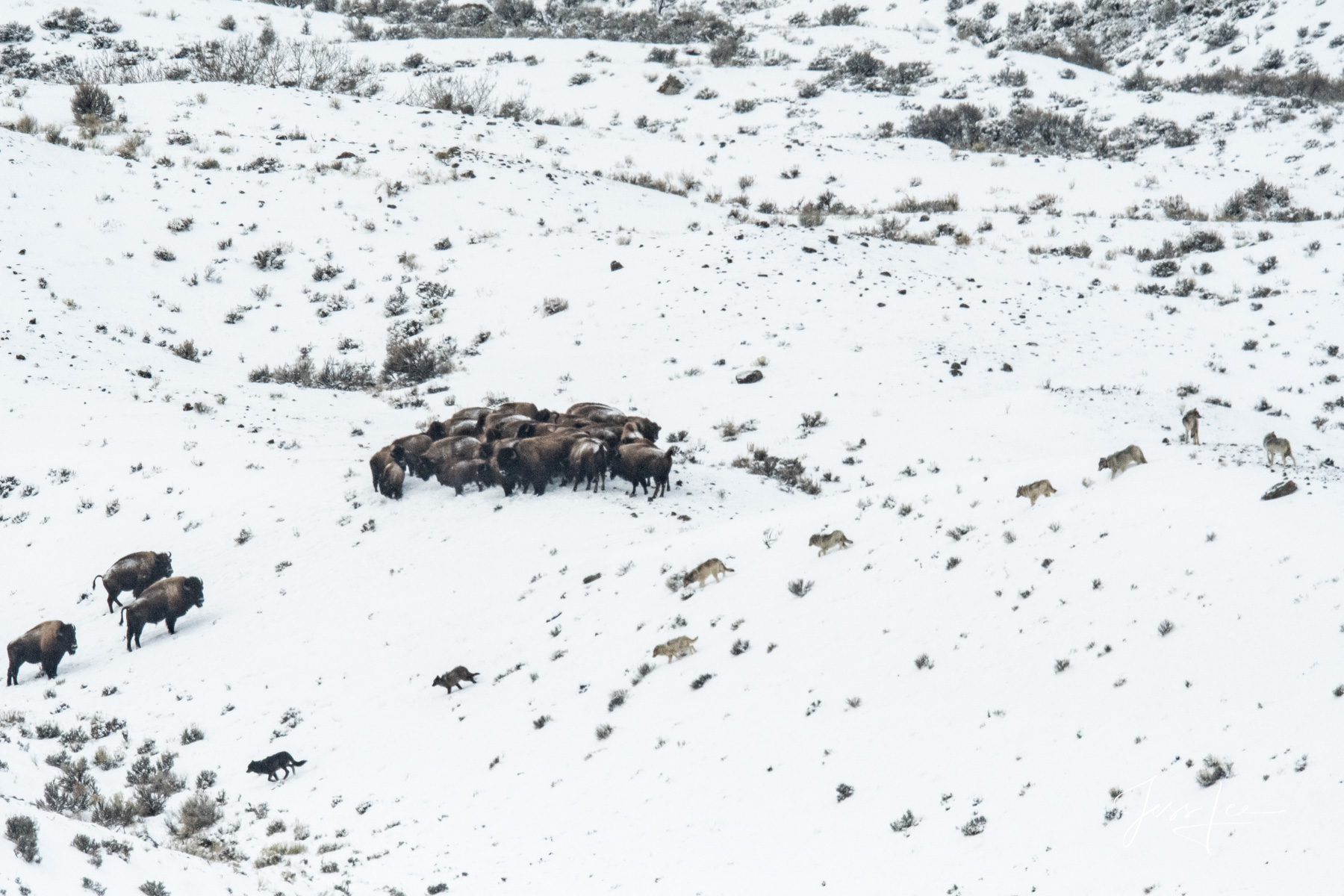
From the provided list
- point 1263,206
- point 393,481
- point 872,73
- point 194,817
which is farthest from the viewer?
point 872,73

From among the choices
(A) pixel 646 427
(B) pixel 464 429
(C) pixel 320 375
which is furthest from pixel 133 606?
(C) pixel 320 375

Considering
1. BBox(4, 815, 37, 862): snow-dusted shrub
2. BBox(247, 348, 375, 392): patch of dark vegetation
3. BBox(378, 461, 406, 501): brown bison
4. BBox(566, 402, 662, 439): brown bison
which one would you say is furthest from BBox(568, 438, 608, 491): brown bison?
BBox(4, 815, 37, 862): snow-dusted shrub

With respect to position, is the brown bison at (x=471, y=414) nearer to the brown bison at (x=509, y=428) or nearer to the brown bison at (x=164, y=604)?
the brown bison at (x=509, y=428)

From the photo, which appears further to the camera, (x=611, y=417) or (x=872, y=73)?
(x=872, y=73)

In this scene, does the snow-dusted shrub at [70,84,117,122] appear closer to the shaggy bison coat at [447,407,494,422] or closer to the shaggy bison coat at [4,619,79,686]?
the shaggy bison coat at [447,407,494,422]

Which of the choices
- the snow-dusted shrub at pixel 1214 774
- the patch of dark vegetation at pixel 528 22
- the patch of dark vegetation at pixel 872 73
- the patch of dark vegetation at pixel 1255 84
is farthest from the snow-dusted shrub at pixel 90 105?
the patch of dark vegetation at pixel 1255 84

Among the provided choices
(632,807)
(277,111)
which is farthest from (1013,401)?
(277,111)

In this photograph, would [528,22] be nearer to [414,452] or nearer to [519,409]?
[519,409]
